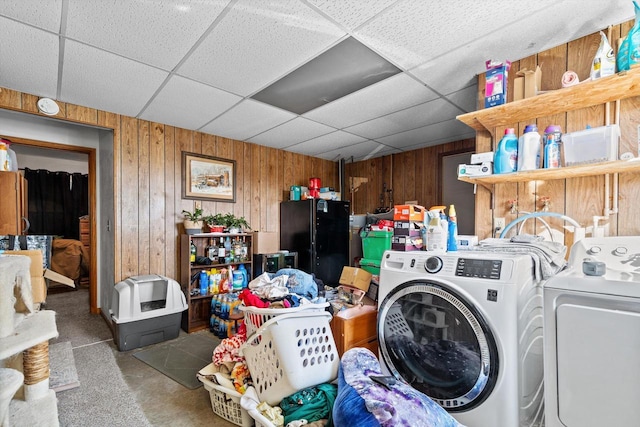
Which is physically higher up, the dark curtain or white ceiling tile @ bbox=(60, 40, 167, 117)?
white ceiling tile @ bbox=(60, 40, 167, 117)

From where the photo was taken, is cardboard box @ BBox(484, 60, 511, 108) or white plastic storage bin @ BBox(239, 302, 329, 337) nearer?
white plastic storage bin @ BBox(239, 302, 329, 337)

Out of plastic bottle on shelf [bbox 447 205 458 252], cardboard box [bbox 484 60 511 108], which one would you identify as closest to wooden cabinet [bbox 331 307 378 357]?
plastic bottle on shelf [bbox 447 205 458 252]

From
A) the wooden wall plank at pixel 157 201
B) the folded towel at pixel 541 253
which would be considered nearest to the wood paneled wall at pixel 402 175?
the folded towel at pixel 541 253

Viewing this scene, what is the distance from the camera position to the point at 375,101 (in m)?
2.68

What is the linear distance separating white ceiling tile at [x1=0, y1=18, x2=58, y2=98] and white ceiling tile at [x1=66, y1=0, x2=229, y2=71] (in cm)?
25

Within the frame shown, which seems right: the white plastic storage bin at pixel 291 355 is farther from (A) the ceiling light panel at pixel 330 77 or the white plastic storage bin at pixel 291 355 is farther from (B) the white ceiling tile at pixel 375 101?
(B) the white ceiling tile at pixel 375 101

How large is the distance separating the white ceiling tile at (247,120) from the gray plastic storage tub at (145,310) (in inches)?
70.0

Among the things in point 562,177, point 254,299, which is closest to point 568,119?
point 562,177

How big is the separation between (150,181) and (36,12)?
1823 mm

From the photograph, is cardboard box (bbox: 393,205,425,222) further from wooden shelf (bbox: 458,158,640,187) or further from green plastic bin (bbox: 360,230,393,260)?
green plastic bin (bbox: 360,230,393,260)

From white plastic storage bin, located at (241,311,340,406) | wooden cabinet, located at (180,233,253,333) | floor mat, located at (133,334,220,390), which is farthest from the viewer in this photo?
wooden cabinet, located at (180,233,253,333)

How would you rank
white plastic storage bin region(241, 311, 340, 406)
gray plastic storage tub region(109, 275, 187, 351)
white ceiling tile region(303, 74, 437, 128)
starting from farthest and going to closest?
gray plastic storage tub region(109, 275, 187, 351) < white ceiling tile region(303, 74, 437, 128) < white plastic storage bin region(241, 311, 340, 406)

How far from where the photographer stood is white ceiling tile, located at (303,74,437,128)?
2377 mm

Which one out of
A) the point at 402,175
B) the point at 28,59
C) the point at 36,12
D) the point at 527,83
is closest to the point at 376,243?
the point at 527,83
